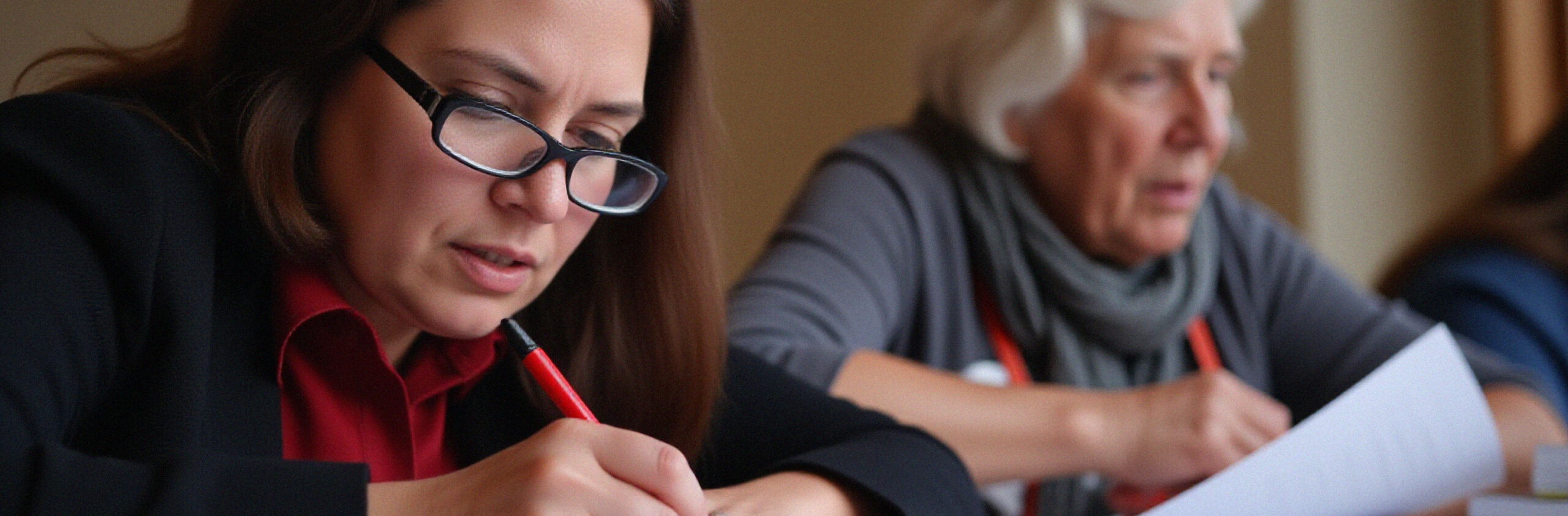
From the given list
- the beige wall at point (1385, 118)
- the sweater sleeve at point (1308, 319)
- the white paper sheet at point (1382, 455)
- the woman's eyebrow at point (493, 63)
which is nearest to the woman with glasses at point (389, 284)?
the woman's eyebrow at point (493, 63)

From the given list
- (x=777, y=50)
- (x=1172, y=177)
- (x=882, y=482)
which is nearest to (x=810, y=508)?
(x=882, y=482)

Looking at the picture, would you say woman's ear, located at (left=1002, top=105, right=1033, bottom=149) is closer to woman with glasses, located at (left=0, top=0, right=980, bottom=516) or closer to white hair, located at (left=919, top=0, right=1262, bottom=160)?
white hair, located at (left=919, top=0, right=1262, bottom=160)

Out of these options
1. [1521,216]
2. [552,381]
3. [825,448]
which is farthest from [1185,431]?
[1521,216]

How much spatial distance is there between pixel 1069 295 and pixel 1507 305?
27.8 inches

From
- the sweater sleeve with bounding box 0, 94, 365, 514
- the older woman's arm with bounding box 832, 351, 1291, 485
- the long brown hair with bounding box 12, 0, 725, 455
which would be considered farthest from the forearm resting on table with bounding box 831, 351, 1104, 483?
the sweater sleeve with bounding box 0, 94, 365, 514

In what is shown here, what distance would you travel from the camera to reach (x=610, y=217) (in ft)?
3.18

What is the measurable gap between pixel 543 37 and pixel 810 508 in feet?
1.03

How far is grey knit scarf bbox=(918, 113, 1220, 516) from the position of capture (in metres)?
1.52

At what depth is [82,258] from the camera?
A: 0.67 metres

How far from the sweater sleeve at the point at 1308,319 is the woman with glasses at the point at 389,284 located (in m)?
0.83

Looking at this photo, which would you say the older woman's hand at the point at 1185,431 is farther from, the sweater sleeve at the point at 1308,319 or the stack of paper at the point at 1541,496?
the sweater sleeve at the point at 1308,319

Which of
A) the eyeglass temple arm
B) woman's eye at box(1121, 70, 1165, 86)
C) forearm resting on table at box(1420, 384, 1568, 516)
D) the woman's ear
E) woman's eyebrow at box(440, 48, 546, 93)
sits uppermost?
woman's eyebrow at box(440, 48, 546, 93)

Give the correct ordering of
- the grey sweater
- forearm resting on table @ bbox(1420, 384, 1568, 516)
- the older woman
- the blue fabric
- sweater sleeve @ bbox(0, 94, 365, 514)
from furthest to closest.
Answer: the blue fabric → the older woman → the grey sweater → forearm resting on table @ bbox(1420, 384, 1568, 516) → sweater sleeve @ bbox(0, 94, 365, 514)

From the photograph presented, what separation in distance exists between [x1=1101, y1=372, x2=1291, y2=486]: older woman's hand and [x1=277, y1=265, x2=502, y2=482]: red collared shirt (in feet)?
1.91
